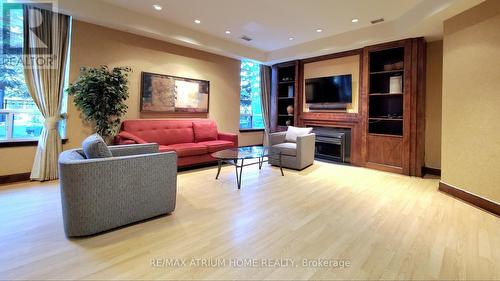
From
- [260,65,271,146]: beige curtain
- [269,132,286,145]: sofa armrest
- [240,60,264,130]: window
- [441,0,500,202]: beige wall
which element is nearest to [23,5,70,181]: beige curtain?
[269,132,286,145]: sofa armrest

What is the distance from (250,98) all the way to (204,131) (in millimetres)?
2399

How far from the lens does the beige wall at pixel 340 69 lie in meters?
5.41

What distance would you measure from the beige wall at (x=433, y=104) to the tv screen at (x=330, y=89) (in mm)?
1431

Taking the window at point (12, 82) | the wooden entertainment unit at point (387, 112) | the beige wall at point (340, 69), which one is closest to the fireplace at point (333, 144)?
the wooden entertainment unit at point (387, 112)

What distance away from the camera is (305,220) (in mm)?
2584

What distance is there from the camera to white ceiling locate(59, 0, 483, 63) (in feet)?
12.5

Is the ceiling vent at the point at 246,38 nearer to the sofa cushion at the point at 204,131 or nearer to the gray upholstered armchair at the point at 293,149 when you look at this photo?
the sofa cushion at the point at 204,131

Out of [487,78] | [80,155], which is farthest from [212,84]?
[487,78]

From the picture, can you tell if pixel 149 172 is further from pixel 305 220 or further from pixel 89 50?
pixel 89 50

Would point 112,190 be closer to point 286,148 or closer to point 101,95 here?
point 101,95

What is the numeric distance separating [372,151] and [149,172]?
449 cm

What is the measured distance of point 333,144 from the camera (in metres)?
5.75

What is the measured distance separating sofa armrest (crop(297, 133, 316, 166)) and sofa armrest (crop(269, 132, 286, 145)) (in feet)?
1.99

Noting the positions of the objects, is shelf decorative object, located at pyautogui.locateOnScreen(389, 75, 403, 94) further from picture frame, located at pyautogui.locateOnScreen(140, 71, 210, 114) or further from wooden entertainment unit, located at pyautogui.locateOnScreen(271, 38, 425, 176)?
picture frame, located at pyautogui.locateOnScreen(140, 71, 210, 114)
